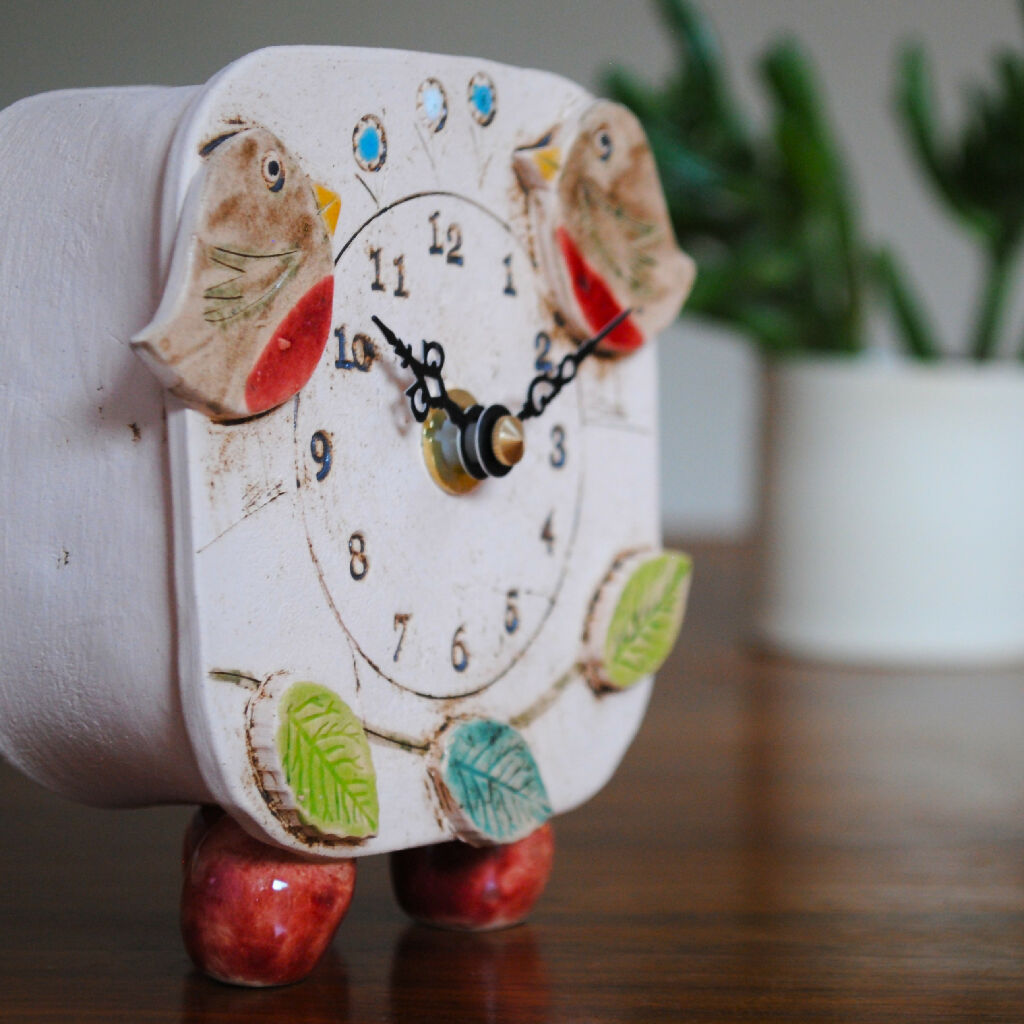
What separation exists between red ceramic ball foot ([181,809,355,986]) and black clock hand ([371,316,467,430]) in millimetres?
159

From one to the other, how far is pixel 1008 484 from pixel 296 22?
2.62 feet

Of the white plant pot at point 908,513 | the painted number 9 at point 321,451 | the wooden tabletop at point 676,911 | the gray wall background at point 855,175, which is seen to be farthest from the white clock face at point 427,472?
the white plant pot at point 908,513

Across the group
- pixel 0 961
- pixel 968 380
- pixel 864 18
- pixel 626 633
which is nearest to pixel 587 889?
pixel 626 633

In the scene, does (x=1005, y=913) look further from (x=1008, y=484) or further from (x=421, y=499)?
(x=1008, y=484)

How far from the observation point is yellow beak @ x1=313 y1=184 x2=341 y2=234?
488mm

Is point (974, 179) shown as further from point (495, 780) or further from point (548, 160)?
point (495, 780)

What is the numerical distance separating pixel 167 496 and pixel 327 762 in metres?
0.10

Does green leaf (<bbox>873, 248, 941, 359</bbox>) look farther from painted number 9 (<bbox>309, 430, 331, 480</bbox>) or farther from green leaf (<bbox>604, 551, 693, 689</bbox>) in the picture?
painted number 9 (<bbox>309, 430, 331, 480</bbox>)

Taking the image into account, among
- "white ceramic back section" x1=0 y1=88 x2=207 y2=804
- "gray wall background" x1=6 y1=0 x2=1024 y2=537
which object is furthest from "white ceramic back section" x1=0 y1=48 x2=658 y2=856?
"gray wall background" x1=6 y1=0 x2=1024 y2=537

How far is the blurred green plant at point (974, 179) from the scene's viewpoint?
1.19m

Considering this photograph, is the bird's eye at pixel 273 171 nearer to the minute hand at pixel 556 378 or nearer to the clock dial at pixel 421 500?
the clock dial at pixel 421 500

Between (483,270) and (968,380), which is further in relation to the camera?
(968,380)

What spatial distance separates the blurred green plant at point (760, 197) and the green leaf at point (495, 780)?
0.67 meters

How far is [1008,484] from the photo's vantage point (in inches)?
→ 45.9
